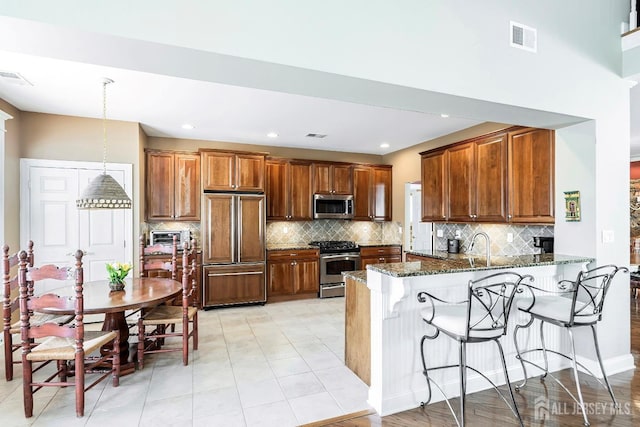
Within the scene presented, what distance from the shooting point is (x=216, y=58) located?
1706 millimetres

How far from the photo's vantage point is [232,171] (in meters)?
5.16

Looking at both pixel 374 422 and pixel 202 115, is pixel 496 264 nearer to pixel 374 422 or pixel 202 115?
pixel 374 422

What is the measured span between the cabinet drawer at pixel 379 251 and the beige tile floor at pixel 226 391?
2.36 meters

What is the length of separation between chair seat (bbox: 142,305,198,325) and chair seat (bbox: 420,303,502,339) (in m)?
2.22

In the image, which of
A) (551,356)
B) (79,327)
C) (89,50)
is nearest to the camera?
(89,50)

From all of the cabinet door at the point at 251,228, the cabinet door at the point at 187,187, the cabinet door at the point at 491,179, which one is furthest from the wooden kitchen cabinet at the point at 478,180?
the cabinet door at the point at 187,187

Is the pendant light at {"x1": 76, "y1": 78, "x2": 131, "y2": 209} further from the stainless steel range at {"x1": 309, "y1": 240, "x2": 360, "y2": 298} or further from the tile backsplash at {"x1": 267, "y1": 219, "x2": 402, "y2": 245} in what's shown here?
the stainless steel range at {"x1": 309, "y1": 240, "x2": 360, "y2": 298}

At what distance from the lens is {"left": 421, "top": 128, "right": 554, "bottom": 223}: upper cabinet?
3463 millimetres

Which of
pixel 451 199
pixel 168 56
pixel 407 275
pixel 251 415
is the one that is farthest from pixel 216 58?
pixel 451 199

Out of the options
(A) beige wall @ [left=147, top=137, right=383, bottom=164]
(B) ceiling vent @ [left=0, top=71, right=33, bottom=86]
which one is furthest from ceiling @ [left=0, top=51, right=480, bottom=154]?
(A) beige wall @ [left=147, top=137, right=383, bottom=164]

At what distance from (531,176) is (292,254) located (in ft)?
11.5

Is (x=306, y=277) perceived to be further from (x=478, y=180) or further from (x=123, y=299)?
(x=123, y=299)

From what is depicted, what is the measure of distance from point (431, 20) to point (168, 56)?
1.59m

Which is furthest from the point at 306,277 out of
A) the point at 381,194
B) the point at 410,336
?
the point at 410,336
